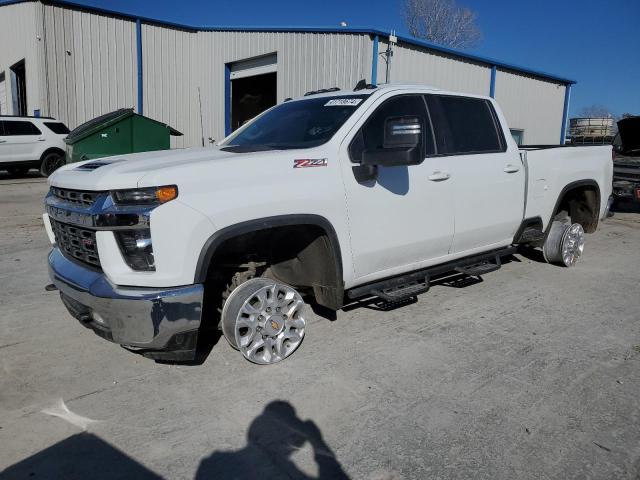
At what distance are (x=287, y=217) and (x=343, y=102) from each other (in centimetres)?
133

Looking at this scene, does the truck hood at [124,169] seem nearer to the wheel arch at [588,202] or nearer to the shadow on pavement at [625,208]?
the wheel arch at [588,202]

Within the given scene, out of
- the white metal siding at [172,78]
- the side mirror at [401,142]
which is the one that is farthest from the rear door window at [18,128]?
the side mirror at [401,142]

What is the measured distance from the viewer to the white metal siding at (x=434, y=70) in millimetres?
15129

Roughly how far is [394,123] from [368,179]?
45cm

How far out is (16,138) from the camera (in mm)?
15539

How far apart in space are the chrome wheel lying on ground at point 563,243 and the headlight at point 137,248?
502 cm

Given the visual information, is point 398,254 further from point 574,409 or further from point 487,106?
point 487,106

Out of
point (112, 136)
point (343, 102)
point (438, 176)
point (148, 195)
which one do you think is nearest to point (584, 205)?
point (438, 176)

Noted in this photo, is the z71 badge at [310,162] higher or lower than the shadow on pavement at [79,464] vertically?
higher

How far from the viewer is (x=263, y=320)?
358cm

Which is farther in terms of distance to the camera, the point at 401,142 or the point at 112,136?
the point at 112,136

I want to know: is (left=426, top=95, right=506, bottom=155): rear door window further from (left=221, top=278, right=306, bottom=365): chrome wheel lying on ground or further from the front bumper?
the front bumper

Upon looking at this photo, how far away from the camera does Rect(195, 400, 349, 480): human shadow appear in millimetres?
2564

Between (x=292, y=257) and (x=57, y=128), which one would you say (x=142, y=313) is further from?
(x=57, y=128)
